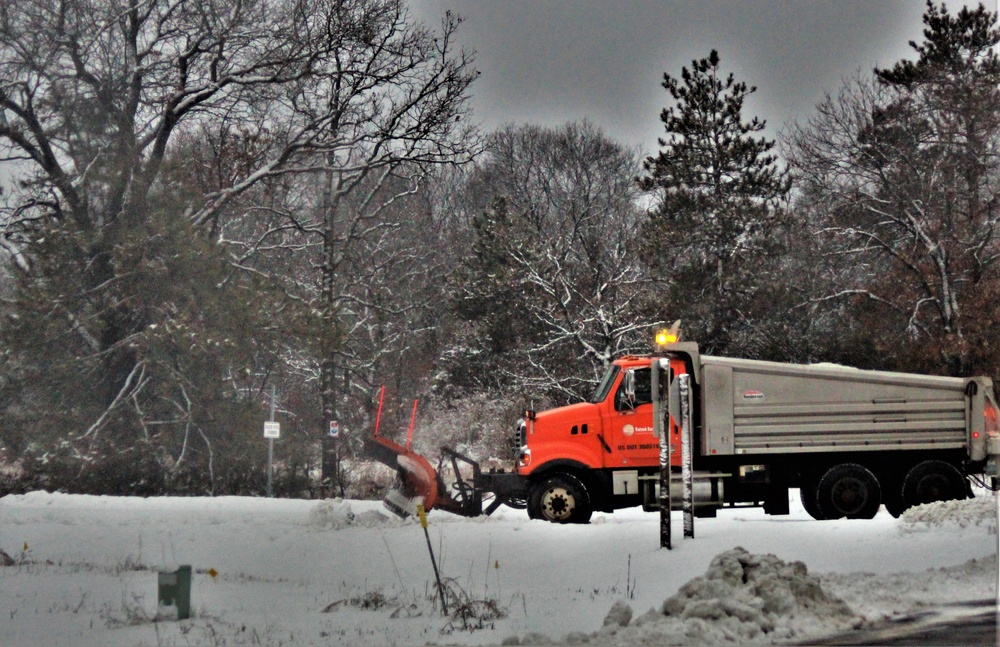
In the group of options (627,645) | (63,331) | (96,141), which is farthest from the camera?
(96,141)

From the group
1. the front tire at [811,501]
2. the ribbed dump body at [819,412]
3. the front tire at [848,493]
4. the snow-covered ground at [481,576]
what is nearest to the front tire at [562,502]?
the snow-covered ground at [481,576]

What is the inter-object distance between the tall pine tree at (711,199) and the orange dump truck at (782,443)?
13.9 meters

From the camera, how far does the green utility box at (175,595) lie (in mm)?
10680

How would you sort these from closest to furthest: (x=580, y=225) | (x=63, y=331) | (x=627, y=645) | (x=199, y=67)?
(x=627, y=645) < (x=63, y=331) < (x=199, y=67) < (x=580, y=225)

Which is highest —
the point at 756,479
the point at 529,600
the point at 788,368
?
the point at 788,368

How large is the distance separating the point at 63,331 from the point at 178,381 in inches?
101

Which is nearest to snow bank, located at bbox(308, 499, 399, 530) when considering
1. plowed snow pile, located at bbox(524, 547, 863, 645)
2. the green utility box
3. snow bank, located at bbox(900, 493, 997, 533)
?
the green utility box

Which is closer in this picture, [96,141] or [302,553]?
[302,553]

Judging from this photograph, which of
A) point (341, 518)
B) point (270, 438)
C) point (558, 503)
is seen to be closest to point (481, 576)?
point (558, 503)

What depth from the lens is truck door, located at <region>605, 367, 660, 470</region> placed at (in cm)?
1673

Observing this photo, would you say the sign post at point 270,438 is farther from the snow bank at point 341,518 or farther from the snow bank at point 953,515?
the snow bank at point 953,515

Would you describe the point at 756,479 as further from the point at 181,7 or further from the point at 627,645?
the point at 181,7

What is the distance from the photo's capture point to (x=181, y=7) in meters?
27.3

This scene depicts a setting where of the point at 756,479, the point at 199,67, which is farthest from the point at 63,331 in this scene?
the point at 756,479
